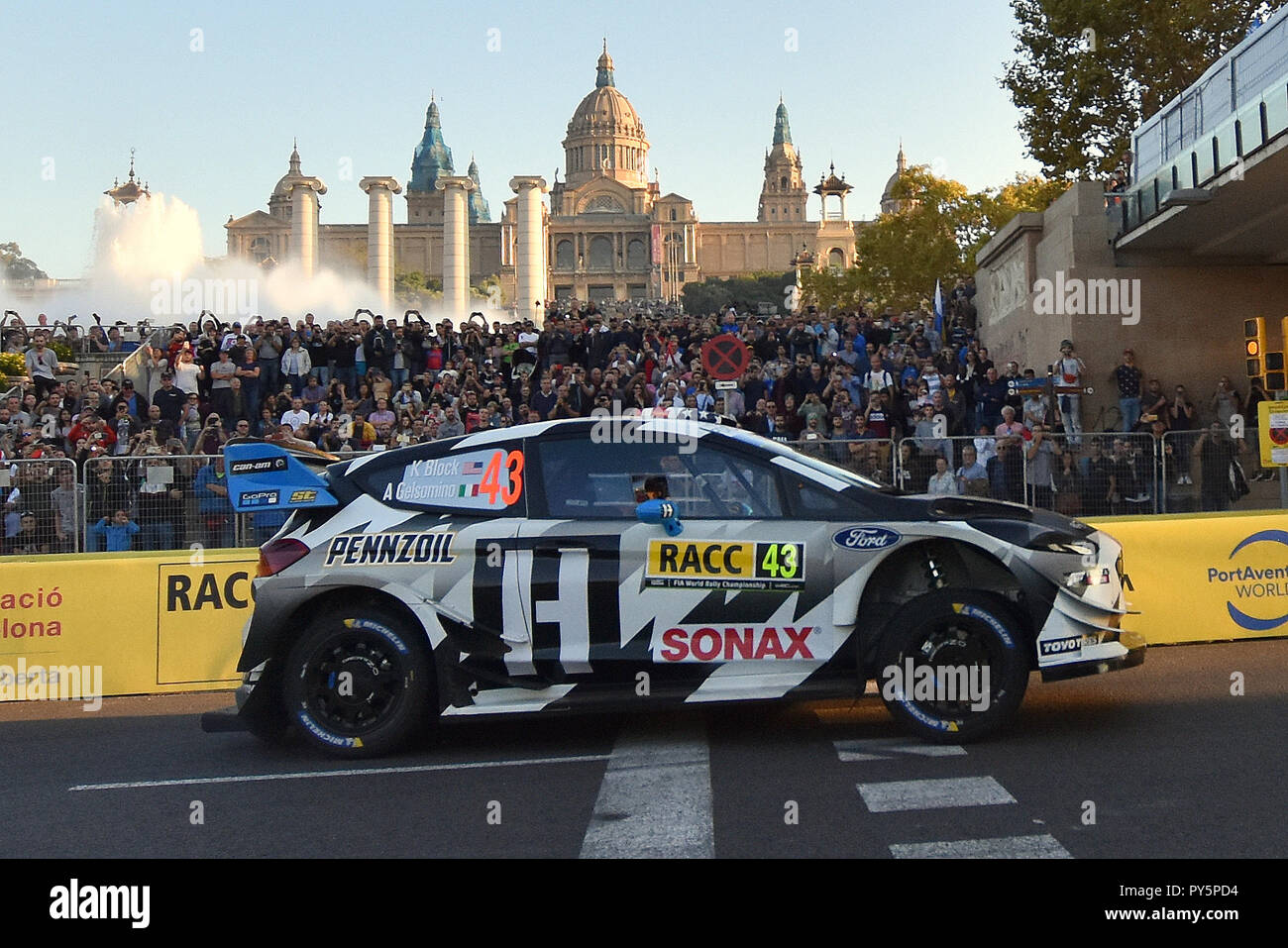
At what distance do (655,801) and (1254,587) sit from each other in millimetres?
6542

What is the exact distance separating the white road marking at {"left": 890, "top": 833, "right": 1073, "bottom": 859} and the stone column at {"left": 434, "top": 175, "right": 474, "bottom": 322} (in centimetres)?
6340

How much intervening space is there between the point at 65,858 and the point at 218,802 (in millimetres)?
991

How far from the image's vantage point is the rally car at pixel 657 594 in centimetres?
683

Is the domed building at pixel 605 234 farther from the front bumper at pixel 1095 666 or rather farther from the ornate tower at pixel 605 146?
the front bumper at pixel 1095 666

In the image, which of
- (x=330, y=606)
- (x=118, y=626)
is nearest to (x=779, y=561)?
(x=330, y=606)

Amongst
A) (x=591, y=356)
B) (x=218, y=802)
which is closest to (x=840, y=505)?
(x=218, y=802)

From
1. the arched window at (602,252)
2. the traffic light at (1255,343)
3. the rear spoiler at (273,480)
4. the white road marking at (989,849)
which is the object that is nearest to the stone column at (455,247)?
the traffic light at (1255,343)

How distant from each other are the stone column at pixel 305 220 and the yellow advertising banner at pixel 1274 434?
6215 cm

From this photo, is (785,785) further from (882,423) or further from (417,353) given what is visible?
(417,353)

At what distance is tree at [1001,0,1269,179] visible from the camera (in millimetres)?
29484

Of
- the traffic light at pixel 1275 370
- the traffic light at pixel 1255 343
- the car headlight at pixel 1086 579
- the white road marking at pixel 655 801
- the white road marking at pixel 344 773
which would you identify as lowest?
the white road marking at pixel 344 773

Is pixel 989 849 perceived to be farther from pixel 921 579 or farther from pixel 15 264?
pixel 15 264

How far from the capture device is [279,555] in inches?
285

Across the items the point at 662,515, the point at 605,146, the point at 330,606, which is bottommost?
the point at 330,606
